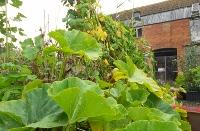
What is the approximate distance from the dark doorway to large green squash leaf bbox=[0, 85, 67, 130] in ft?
62.1

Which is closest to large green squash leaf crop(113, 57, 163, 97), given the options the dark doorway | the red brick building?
the dark doorway

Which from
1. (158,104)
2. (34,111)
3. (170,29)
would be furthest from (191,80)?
(34,111)

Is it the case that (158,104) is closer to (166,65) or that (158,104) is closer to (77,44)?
(77,44)

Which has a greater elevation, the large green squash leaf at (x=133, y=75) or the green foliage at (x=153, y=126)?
the large green squash leaf at (x=133, y=75)

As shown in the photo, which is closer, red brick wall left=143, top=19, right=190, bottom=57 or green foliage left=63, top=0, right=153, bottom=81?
green foliage left=63, top=0, right=153, bottom=81

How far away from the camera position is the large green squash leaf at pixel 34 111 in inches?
38.4

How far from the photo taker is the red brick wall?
21703 millimetres

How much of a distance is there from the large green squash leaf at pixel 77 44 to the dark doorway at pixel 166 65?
18619 mm

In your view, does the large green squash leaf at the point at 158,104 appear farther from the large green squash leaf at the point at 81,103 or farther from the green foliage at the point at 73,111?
the large green squash leaf at the point at 81,103

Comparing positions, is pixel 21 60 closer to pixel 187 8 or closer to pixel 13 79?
pixel 13 79

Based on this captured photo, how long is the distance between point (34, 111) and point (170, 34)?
2200 cm

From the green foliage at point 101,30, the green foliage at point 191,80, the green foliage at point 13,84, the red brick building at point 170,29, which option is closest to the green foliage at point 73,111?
the green foliage at point 13,84

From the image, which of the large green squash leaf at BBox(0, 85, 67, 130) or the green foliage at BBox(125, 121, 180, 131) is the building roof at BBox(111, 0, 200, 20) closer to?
the large green squash leaf at BBox(0, 85, 67, 130)

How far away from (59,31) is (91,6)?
1500mm
